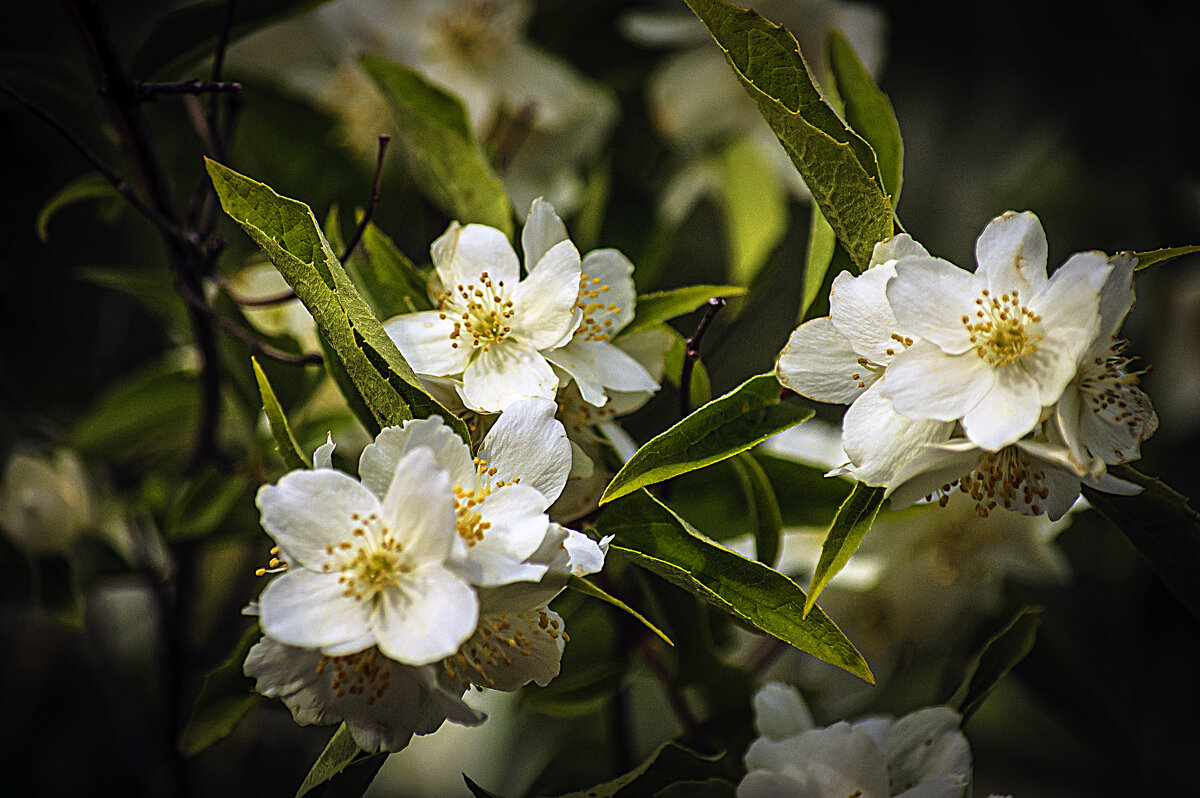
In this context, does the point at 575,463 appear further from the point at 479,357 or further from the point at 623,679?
the point at 623,679

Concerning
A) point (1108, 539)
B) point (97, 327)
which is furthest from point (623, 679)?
point (97, 327)

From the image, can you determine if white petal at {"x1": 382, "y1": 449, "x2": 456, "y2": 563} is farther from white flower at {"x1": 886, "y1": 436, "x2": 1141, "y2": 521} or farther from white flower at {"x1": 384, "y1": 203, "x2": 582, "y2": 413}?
white flower at {"x1": 886, "y1": 436, "x2": 1141, "y2": 521}

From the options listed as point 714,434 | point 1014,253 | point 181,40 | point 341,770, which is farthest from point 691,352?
point 181,40

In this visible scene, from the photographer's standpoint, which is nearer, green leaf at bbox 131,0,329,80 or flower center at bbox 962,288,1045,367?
flower center at bbox 962,288,1045,367

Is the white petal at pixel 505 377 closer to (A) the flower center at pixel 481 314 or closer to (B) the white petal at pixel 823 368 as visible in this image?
(A) the flower center at pixel 481 314

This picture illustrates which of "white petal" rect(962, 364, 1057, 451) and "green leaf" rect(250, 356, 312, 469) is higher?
"white petal" rect(962, 364, 1057, 451)

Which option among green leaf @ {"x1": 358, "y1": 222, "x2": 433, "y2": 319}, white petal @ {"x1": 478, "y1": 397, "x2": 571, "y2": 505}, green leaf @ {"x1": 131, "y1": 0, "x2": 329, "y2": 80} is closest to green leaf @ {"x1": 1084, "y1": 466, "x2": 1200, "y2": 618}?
white petal @ {"x1": 478, "y1": 397, "x2": 571, "y2": 505}

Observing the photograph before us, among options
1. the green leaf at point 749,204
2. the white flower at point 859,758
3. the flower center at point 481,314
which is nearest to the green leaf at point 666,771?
the white flower at point 859,758
